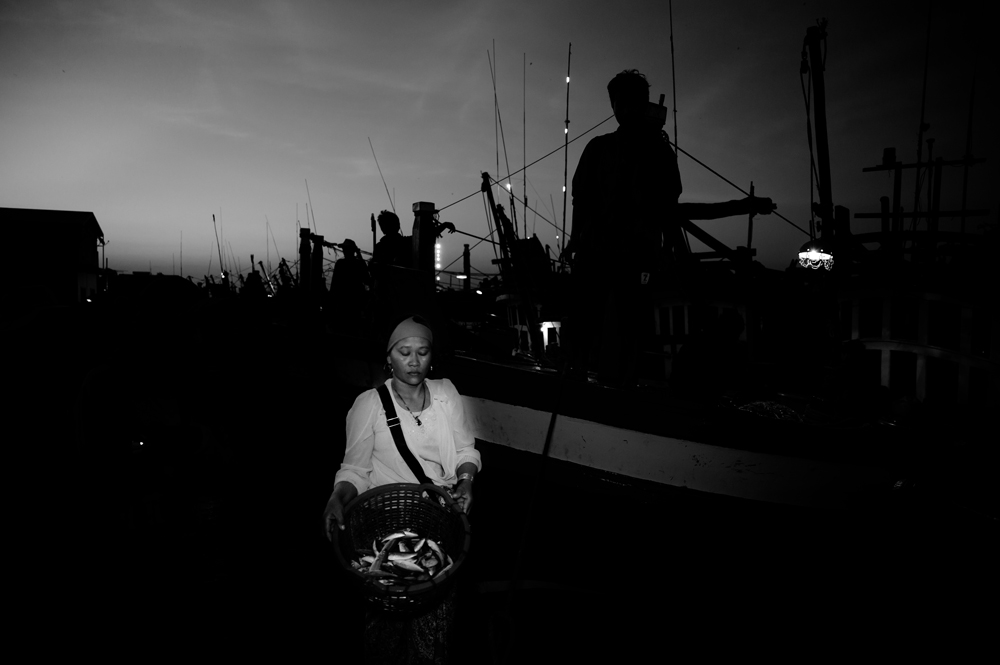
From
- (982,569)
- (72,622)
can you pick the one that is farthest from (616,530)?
(72,622)

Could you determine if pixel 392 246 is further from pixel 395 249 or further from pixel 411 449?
pixel 411 449

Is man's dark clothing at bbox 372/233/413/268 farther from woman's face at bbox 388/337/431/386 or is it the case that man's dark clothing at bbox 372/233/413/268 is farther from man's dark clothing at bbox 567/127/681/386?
woman's face at bbox 388/337/431/386

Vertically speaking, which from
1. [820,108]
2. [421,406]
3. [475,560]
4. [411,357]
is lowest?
[475,560]

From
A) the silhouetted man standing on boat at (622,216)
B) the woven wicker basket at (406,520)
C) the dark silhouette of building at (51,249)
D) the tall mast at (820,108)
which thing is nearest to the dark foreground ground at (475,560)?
the woven wicker basket at (406,520)

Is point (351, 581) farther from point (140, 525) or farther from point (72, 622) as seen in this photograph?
point (72, 622)

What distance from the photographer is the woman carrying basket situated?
2535 millimetres

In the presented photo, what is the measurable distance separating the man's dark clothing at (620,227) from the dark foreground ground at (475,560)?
1.16 metres

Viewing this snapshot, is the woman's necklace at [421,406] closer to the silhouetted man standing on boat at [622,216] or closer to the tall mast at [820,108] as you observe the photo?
the silhouetted man standing on boat at [622,216]

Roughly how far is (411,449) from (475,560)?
187 centimetres

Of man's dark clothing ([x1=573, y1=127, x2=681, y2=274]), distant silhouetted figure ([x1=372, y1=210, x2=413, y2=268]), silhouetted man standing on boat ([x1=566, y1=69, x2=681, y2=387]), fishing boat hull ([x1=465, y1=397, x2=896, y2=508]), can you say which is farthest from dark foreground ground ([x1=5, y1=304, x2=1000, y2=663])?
distant silhouetted figure ([x1=372, y1=210, x2=413, y2=268])

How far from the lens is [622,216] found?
379 cm

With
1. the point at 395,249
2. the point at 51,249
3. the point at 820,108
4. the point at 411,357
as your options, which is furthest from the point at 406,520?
the point at 51,249

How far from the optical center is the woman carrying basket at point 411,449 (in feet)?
8.32

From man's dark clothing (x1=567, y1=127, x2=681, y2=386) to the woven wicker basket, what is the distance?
1902 millimetres
